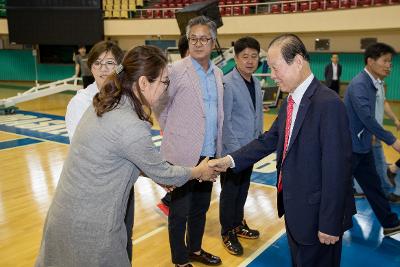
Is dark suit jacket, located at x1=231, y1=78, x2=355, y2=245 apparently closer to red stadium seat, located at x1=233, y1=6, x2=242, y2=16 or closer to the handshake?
the handshake

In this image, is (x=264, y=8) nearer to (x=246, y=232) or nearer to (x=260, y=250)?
(x=246, y=232)

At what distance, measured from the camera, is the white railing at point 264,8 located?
42.7 ft

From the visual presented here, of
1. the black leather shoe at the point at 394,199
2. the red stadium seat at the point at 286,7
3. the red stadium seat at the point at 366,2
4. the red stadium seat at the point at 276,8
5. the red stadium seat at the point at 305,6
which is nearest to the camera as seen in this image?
the black leather shoe at the point at 394,199

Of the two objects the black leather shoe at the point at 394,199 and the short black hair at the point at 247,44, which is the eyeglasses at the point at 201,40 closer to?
the short black hair at the point at 247,44

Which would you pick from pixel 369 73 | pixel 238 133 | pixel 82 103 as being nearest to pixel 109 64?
pixel 82 103

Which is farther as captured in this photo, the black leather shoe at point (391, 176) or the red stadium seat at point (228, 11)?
the red stadium seat at point (228, 11)

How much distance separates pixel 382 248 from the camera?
140 inches

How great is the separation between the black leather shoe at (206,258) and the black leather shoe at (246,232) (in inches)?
23.1

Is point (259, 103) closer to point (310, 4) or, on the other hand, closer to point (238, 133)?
point (238, 133)

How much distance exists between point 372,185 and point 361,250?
1.98ft

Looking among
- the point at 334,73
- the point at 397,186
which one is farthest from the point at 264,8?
the point at 397,186

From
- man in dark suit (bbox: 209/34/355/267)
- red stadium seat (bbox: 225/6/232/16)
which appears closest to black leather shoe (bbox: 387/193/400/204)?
man in dark suit (bbox: 209/34/355/267)

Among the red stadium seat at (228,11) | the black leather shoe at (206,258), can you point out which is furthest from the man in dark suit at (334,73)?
the black leather shoe at (206,258)

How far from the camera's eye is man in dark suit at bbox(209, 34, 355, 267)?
1.94 meters
